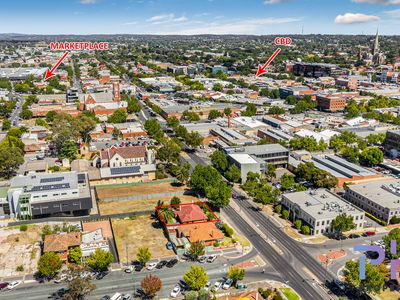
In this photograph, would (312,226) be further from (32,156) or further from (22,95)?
(22,95)

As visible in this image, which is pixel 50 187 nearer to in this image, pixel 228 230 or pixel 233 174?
pixel 228 230

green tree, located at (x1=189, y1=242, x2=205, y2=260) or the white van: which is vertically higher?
green tree, located at (x1=189, y1=242, x2=205, y2=260)

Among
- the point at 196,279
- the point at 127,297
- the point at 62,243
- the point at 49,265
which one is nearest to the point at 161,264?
the point at 127,297

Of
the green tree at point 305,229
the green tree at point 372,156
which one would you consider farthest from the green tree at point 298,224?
the green tree at point 372,156

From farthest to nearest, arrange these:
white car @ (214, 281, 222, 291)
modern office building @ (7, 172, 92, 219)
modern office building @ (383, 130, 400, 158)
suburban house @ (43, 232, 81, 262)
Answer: modern office building @ (383, 130, 400, 158) → modern office building @ (7, 172, 92, 219) → suburban house @ (43, 232, 81, 262) → white car @ (214, 281, 222, 291)

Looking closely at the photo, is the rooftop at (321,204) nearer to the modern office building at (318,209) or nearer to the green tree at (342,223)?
the modern office building at (318,209)

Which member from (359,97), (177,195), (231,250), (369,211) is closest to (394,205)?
(369,211)

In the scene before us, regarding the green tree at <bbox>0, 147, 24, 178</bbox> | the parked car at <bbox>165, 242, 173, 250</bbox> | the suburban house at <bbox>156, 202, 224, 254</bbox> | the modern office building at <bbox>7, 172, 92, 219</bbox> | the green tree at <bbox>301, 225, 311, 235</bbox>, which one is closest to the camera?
the suburban house at <bbox>156, 202, 224, 254</bbox>

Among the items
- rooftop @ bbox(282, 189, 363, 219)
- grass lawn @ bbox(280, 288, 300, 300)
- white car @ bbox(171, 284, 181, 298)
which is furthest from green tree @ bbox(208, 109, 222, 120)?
white car @ bbox(171, 284, 181, 298)

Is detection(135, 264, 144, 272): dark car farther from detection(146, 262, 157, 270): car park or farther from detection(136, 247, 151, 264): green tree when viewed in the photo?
detection(146, 262, 157, 270): car park
